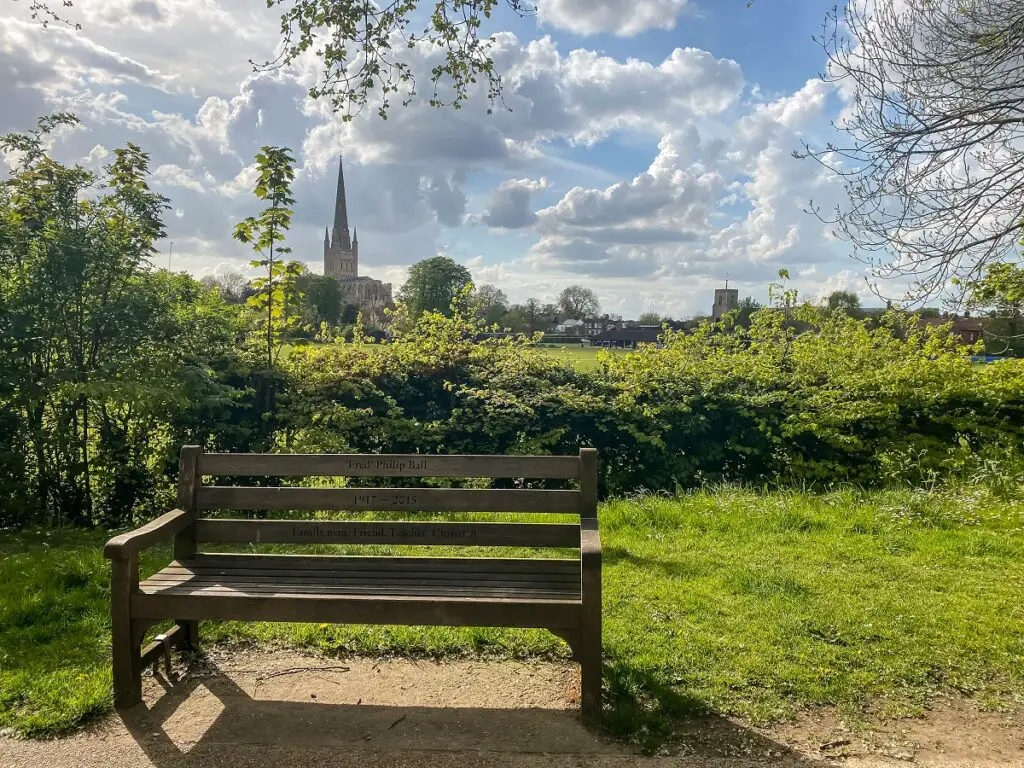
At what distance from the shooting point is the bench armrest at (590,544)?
10.5ft

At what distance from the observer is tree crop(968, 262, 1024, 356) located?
6207 millimetres

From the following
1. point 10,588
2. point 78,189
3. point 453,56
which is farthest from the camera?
point 78,189

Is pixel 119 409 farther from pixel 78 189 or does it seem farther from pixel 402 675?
pixel 402 675

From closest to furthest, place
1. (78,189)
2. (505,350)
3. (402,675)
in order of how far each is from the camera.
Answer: (402,675) → (78,189) → (505,350)

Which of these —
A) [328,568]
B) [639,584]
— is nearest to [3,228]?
[328,568]

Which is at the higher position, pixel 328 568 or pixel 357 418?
pixel 357 418

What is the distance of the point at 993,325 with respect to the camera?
726cm

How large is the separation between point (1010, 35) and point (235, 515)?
7302 millimetres

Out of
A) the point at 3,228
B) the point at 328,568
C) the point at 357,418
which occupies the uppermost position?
the point at 3,228

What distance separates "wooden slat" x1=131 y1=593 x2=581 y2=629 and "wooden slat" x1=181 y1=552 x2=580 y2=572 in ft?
1.76

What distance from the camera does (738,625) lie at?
4172 mm

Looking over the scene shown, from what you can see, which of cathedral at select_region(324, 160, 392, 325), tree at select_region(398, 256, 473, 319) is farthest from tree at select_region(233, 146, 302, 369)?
cathedral at select_region(324, 160, 392, 325)

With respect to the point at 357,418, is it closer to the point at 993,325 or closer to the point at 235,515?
the point at 235,515

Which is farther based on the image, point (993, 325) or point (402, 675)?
point (993, 325)
